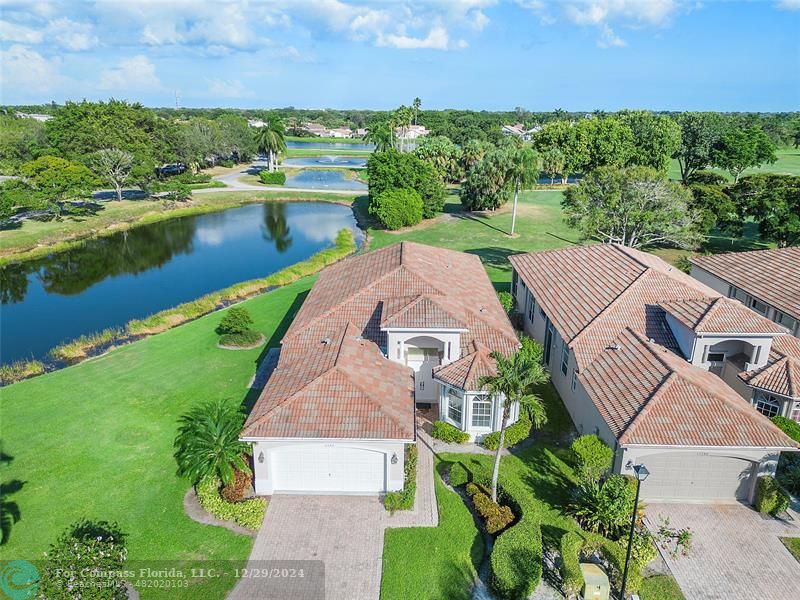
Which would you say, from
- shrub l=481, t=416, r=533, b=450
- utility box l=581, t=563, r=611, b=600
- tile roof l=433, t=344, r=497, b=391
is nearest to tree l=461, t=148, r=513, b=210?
tile roof l=433, t=344, r=497, b=391

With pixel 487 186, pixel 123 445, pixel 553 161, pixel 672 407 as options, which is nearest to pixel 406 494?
pixel 672 407

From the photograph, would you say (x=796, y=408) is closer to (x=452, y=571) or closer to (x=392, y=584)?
(x=452, y=571)

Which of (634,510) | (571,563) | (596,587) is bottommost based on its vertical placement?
(596,587)

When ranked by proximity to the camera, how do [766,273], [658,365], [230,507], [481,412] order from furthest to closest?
[766,273] → [481,412] → [658,365] → [230,507]

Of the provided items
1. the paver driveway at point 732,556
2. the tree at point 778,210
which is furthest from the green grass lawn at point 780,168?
the paver driveway at point 732,556

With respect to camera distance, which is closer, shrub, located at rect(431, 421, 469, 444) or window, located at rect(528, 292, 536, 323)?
shrub, located at rect(431, 421, 469, 444)

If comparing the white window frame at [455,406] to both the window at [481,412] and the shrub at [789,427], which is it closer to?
the window at [481,412]

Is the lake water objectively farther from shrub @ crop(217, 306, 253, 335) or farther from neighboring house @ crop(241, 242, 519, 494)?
neighboring house @ crop(241, 242, 519, 494)

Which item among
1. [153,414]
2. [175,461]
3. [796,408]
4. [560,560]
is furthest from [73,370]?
[796,408]

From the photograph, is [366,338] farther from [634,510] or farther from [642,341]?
[634,510]
